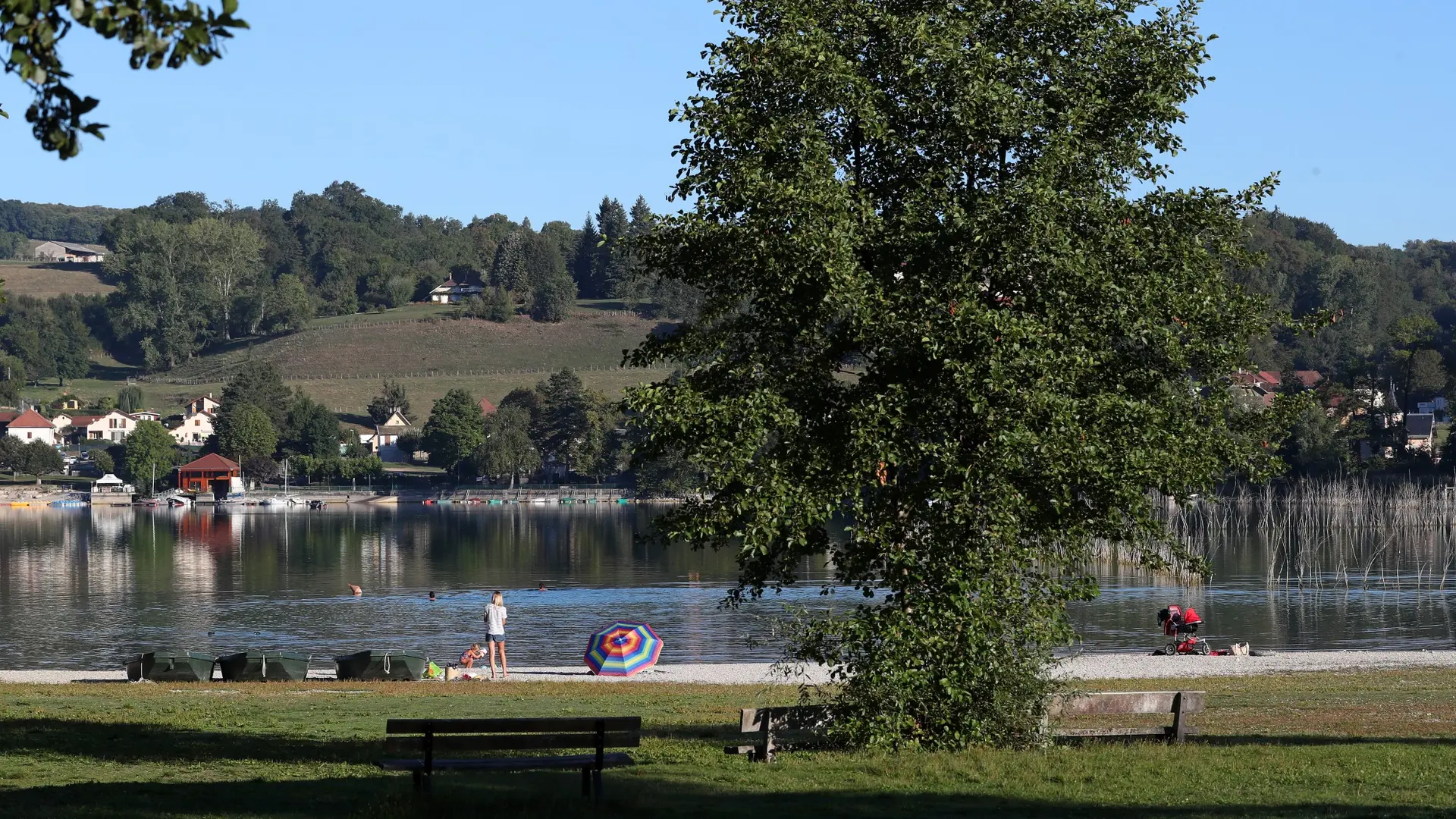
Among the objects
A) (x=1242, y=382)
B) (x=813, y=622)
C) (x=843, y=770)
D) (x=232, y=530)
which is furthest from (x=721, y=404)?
(x=232, y=530)

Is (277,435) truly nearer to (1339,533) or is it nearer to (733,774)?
(1339,533)

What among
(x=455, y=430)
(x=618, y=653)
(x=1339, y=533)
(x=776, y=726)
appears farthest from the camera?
(x=455, y=430)

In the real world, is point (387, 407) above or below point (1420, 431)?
above

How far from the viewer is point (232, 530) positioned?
391 ft

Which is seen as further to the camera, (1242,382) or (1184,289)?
(1242,382)

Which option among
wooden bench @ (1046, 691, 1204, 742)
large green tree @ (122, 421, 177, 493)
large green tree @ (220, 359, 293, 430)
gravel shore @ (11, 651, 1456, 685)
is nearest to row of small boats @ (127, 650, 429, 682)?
gravel shore @ (11, 651, 1456, 685)

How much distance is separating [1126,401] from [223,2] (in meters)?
10.4

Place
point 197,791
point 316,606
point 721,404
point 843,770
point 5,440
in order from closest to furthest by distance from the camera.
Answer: point 197,791
point 843,770
point 721,404
point 316,606
point 5,440

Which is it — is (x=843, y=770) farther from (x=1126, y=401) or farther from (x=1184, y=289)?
(x=1184, y=289)

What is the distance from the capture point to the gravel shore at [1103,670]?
1219 inches

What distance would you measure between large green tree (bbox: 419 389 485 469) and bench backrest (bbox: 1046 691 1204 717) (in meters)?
157

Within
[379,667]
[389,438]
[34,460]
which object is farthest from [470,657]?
[389,438]

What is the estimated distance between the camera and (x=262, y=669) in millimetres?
29750

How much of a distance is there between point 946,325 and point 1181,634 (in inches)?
1011
